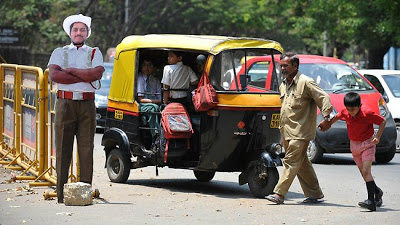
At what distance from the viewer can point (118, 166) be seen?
12617 mm

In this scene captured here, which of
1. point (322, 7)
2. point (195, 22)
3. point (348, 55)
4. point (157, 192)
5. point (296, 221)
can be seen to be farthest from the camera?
point (348, 55)

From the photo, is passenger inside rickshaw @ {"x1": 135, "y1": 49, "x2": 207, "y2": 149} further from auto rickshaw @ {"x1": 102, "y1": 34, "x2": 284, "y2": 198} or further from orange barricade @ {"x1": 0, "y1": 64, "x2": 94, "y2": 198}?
orange barricade @ {"x1": 0, "y1": 64, "x2": 94, "y2": 198}

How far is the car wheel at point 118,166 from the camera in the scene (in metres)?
12.4

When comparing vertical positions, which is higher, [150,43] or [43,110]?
[150,43]

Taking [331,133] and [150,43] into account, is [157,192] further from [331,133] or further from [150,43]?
[331,133]

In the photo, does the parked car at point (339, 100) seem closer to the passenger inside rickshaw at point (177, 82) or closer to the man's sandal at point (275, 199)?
the passenger inside rickshaw at point (177, 82)

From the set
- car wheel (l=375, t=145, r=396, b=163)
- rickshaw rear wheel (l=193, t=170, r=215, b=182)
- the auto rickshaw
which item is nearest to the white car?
car wheel (l=375, t=145, r=396, b=163)

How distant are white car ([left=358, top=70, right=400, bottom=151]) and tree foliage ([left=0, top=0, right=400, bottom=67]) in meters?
16.0

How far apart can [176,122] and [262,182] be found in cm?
135

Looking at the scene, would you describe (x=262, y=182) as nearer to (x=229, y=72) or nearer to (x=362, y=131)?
(x=229, y=72)

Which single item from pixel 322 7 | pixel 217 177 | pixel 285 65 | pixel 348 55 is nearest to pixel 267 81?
pixel 285 65

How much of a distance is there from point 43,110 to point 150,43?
1.67 metres

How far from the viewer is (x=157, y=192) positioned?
38.1ft

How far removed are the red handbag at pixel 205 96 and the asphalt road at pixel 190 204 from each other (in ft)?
3.73
